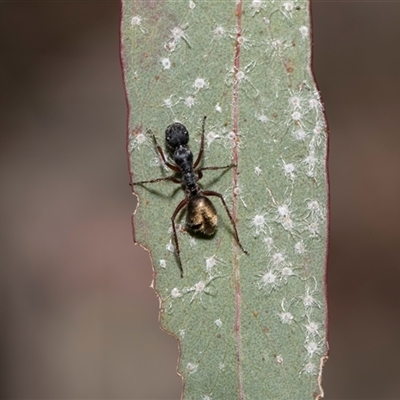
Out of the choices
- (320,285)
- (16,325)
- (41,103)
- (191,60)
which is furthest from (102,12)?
(320,285)

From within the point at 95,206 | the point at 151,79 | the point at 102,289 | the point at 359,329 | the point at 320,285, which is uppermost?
the point at 151,79

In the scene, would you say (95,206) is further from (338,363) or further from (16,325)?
(338,363)

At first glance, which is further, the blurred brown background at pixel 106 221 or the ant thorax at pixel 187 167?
the blurred brown background at pixel 106 221

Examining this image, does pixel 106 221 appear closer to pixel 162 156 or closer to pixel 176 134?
pixel 162 156

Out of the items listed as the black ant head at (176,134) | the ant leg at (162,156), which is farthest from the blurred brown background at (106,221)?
the black ant head at (176,134)

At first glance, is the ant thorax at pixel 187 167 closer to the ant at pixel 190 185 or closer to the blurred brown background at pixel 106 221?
the ant at pixel 190 185

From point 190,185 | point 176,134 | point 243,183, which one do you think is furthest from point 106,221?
point 243,183
